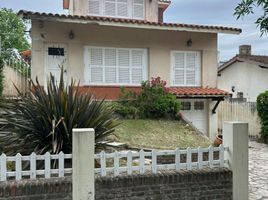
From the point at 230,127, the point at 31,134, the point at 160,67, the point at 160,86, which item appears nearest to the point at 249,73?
the point at 160,67

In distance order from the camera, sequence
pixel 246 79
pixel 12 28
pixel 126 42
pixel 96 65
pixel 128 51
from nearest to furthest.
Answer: pixel 96 65
pixel 126 42
pixel 128 51
pixel 246 79
pixel 12 28

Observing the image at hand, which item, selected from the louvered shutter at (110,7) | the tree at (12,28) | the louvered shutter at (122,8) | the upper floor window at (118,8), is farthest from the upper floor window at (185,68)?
the tree at (12,28)

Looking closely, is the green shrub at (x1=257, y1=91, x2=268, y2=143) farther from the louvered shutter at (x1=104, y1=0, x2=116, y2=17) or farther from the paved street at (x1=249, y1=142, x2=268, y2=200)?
the louvered shutter at (x1=104, y1=0, x2=116, y2=17)

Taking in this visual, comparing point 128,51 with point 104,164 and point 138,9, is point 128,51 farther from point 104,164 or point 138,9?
point 104,164

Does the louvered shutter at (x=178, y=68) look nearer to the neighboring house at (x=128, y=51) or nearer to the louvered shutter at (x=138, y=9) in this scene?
the neighboring house at (x=128, y=51)

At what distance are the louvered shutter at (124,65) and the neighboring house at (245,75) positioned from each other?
9.52m

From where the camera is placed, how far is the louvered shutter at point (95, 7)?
15227 mm

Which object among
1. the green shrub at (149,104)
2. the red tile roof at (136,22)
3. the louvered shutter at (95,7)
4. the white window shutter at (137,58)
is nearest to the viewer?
the red tile roof at (136,22)

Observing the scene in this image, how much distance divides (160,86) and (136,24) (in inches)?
111

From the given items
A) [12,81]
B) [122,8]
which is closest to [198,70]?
[122,8]

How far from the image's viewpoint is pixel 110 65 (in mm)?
13820

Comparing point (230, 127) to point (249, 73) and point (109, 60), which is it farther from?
point (249, 73)

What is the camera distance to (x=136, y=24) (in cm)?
1320

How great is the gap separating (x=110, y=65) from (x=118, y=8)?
144 inches
